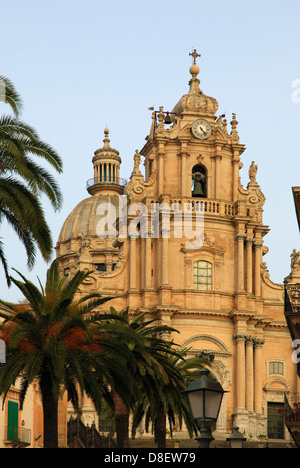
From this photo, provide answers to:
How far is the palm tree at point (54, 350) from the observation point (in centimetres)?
3847

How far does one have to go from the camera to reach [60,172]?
38.5m

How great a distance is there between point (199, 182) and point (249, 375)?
12.3m

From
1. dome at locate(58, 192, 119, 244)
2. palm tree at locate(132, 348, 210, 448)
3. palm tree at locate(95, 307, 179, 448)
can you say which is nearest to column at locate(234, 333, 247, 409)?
palm tree at locate(132, 348, 210, 448)

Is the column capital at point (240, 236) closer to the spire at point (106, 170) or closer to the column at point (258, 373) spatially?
the column at point (258, 373)

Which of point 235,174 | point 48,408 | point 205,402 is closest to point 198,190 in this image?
point 235,174

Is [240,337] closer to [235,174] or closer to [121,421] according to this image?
[235,174]

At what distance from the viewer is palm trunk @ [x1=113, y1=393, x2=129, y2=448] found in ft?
143

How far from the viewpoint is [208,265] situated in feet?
230

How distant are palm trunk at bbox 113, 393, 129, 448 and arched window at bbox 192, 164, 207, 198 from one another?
95.4ft

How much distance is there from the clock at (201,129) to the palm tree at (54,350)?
3230 centimetres

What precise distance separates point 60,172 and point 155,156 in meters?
33.8

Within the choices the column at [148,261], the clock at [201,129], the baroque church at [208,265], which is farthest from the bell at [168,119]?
the column at [148,261]

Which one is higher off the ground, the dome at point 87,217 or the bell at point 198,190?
the dome at point 87,217
